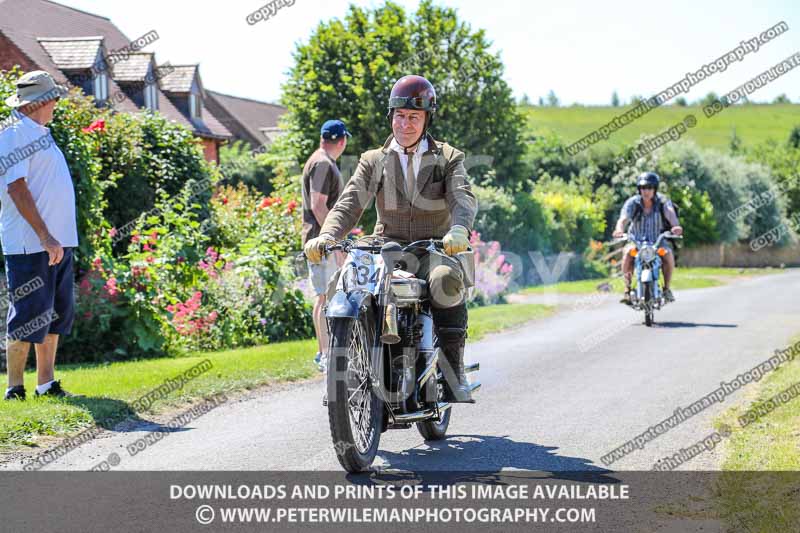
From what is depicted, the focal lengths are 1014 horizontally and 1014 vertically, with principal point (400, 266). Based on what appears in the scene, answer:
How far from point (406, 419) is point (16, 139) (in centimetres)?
391

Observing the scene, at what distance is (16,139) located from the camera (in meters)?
7.84

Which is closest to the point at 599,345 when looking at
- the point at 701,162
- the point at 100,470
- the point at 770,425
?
the point at 770,425

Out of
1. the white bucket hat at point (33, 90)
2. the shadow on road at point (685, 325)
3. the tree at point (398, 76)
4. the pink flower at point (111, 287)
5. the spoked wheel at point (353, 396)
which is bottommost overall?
the shadow on road at point (685, 325)

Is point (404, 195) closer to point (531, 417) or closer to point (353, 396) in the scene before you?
point (353, 396)

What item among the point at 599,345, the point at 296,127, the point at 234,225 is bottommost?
the point at 599,345

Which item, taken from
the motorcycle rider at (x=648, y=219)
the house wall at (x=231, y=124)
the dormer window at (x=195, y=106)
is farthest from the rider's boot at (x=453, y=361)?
the house wall at (x=231, y=124)

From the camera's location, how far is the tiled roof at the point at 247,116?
61.3 metres

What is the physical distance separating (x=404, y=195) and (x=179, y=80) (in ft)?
125

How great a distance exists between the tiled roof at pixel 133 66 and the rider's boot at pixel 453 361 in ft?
107

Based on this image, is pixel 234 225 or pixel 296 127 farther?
pixel 296 127

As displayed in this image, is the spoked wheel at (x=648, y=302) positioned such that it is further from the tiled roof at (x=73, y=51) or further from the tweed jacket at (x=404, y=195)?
the tiled roof at (x=73, y=51)

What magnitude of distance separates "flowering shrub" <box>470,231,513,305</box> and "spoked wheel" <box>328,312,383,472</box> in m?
15.1

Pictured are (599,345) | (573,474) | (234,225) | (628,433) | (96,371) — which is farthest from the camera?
(234,225)

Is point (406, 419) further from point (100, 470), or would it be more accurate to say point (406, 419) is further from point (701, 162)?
point (701, 162)
